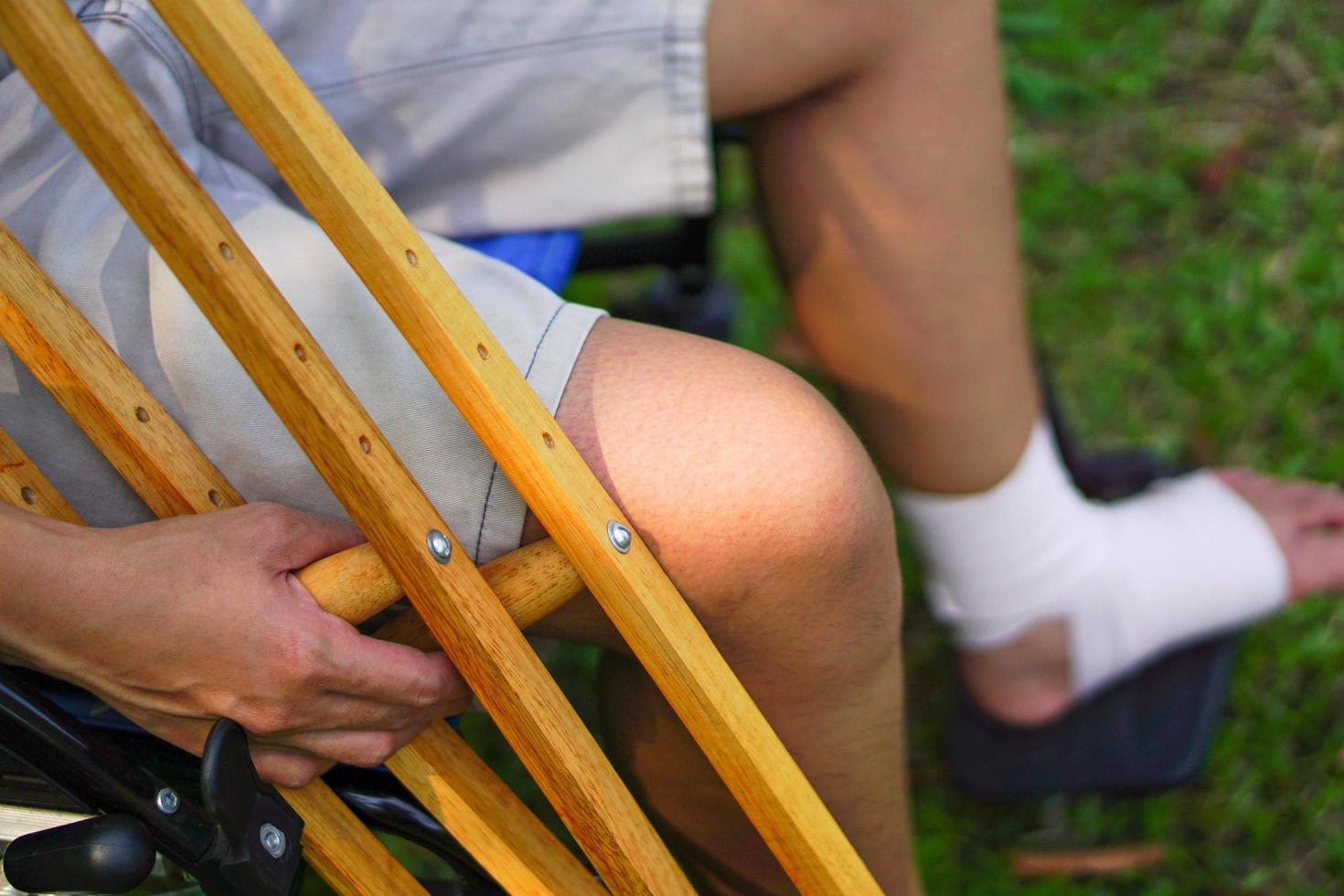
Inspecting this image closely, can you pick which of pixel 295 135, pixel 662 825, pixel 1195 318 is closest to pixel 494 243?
pixel 295 135

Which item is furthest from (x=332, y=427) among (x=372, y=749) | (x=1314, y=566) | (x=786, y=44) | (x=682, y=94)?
(x=1314, y=566)

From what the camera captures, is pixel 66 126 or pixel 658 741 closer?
pixel 66 126

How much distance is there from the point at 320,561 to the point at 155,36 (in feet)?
1.28

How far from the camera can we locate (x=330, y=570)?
27.7 inches

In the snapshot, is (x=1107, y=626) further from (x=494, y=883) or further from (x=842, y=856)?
(x=494, y=883)

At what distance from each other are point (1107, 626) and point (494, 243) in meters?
0.81

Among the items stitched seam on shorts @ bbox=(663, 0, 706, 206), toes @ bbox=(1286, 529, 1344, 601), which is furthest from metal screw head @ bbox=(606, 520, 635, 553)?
toes @ bbox=(1286, 529, 1344, 601)

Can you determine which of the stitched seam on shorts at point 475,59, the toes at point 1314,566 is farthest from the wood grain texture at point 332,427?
the toes at point 1314,566

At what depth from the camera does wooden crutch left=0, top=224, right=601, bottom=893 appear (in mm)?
696

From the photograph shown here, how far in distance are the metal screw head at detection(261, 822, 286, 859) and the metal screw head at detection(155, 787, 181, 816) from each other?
0.16 feet

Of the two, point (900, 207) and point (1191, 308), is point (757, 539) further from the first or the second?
point (1191, 308)

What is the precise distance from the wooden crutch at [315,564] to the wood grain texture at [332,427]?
0.12 feet

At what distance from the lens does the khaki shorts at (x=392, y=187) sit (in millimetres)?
758

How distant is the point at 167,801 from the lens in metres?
0.66
